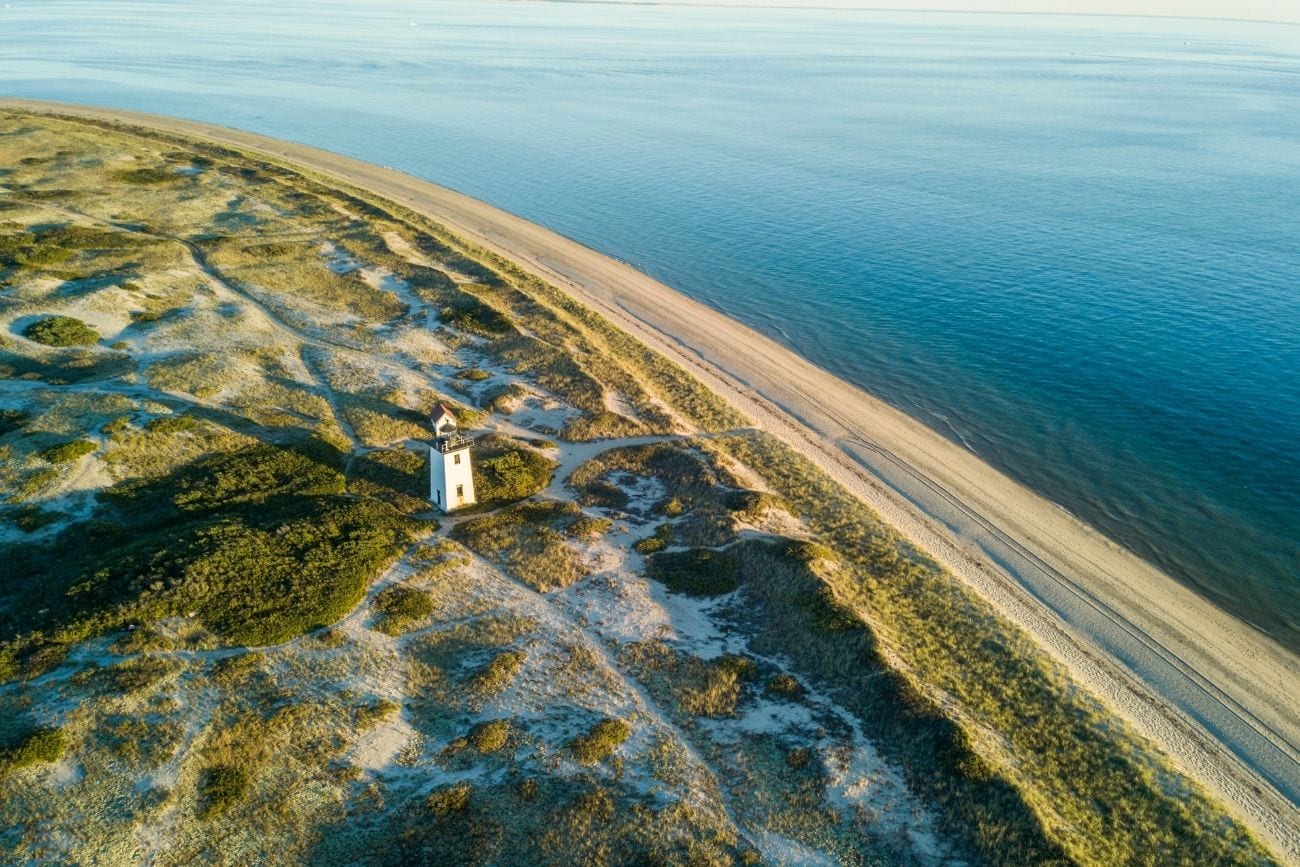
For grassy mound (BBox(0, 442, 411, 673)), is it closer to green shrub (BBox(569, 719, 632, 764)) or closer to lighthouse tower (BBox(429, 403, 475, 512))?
lighthouse tower (BBox(429, 403, 475, 512))

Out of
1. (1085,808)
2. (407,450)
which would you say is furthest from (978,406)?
(407,450)

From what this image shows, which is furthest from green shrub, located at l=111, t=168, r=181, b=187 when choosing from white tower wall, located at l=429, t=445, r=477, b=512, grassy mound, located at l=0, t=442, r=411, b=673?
white tower wall, located at l=429, t=445, r=477, b=512

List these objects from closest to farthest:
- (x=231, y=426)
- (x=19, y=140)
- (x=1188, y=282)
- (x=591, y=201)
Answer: (x=231, y=426), (x=1188, y=282), (x=19, y=140), (x=591, y=201)

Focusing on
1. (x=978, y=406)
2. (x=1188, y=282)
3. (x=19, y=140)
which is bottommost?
(x=19, y=140)

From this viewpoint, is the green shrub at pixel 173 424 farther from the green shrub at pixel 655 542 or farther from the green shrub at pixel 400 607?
the green shrub at pixel 655 542

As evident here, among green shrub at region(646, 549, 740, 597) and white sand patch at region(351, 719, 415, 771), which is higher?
green shrub at region(646, 549, 740, 597)

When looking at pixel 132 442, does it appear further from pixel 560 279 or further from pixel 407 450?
pixel 560 279
